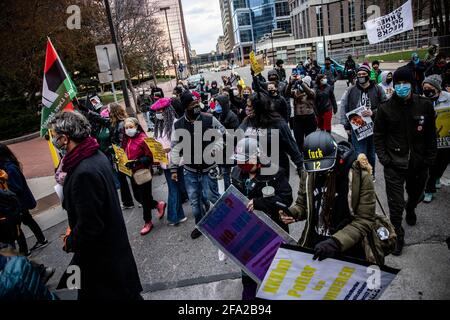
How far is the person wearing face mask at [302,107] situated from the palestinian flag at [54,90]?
164 inches

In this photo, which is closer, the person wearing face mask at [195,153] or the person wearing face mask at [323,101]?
the person wearing face mask at [195,153]

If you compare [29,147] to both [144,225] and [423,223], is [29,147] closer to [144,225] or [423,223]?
[144,225]

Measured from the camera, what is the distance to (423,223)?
421cm

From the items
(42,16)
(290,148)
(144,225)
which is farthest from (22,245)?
(42,16)

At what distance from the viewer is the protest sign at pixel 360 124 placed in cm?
545

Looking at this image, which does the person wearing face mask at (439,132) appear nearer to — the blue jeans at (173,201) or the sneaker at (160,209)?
the blue jeans at (173,201)

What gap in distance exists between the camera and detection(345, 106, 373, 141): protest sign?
17.9ft

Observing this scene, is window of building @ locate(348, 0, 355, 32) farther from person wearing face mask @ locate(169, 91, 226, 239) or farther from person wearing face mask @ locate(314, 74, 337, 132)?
person wearing face mask @ locate(169, 91, 226, 239)

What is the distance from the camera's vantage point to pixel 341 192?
226 cm

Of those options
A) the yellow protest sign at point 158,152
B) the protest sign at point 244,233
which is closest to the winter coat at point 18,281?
the protest sign at point 244,233

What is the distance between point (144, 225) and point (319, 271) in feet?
13.0

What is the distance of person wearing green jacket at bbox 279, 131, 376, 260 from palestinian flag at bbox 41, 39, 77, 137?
4063 millimetres

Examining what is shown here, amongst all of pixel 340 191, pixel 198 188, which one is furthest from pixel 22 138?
pixel 340 191
